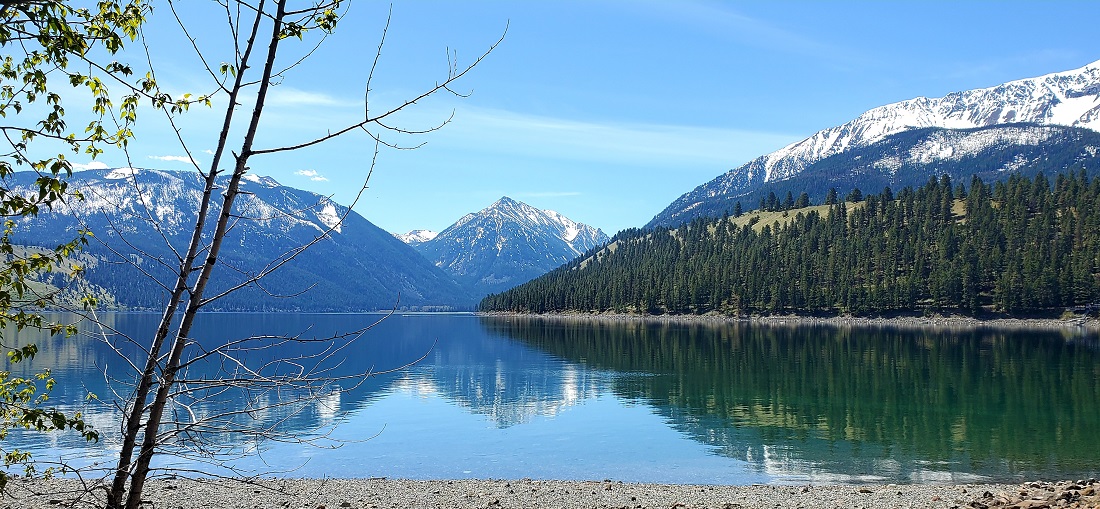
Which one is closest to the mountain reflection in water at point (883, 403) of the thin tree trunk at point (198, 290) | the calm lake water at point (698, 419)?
the calm lake water at point (698, 419)

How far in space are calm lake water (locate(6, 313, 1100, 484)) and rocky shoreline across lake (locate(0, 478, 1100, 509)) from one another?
100.0 inches

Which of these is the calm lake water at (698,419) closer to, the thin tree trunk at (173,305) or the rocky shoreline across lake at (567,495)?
the thin tree trunk at (173,305)

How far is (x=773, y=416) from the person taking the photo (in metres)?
52.2

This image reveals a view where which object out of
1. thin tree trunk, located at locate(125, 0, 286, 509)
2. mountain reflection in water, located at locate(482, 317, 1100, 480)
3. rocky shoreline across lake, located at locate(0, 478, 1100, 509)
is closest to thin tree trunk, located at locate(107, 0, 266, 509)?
thin tree trunk, located at locate(125, 0, 286, 509)

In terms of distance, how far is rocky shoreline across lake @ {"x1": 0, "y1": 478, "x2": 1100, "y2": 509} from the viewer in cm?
2583

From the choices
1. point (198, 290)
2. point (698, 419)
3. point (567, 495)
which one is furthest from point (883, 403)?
point (198, 290)

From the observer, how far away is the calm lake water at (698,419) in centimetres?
3619

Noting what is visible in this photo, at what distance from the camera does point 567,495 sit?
94.3 ft

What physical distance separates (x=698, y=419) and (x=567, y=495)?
83.8 feet

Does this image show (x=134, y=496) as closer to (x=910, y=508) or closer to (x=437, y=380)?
(x=910, y=508)

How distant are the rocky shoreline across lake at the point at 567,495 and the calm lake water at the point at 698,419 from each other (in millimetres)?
2540

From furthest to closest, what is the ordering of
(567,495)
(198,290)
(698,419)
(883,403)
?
(883,403)
(698,419)
(567,495)
(198,290)

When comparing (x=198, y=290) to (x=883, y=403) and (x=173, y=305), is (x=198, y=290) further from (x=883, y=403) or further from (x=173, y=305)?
(x=883, y=403)

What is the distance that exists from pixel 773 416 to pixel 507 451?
819 inches
